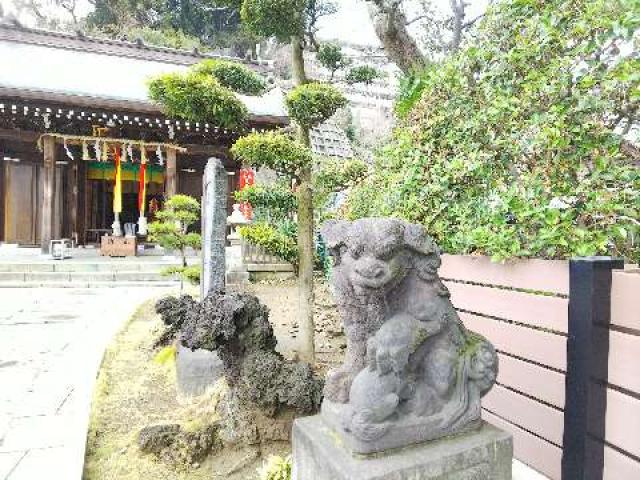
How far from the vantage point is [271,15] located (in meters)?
4.43

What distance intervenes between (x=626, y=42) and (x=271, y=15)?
3.09 metres

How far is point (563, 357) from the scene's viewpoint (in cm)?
247

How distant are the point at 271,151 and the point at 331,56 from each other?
179cm

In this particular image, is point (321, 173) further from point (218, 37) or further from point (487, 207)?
point (218, 37)

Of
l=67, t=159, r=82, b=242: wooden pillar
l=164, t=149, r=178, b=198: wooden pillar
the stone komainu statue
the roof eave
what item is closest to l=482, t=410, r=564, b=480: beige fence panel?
the stone komainu statue

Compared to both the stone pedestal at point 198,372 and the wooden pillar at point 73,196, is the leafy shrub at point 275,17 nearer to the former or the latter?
the stone pedestal at point 198,372

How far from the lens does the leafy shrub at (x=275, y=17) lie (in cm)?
436

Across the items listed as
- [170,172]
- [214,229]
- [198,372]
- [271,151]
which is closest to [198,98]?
[271,151]

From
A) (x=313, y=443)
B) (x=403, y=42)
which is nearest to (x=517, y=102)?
(x=313, y=443)

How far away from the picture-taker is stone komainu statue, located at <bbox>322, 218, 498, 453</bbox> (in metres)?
1.88

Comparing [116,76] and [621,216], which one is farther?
[116,76]

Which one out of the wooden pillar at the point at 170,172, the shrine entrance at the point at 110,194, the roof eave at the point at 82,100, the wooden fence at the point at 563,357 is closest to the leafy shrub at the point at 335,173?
the wooden fence at the point at 563,357

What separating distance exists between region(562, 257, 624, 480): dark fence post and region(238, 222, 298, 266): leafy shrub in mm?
3172

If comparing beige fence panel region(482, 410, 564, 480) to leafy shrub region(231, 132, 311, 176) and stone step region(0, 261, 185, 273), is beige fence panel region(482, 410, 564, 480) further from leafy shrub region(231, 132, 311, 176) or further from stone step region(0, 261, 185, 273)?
stone step region(0, 261, 185, 273)
